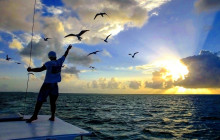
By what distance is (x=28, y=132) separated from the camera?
216 inches

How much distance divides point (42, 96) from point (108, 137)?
36.8ft

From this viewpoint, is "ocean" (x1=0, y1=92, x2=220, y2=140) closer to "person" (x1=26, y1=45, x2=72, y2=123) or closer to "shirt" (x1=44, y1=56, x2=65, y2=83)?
"person" (x1=26, y1=45, x2=72, y2=123)

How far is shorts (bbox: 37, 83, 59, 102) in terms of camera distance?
7549 mm

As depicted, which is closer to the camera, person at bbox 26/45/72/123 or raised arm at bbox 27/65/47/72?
raised arm at bbox 27/65/47/72

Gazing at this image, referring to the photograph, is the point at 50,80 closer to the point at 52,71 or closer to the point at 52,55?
the point at 52,71

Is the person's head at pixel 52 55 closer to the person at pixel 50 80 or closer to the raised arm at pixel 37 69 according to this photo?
the person at pixel 50 80

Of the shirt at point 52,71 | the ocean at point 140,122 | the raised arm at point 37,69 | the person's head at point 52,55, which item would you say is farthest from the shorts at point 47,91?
the ocean at point 140,122

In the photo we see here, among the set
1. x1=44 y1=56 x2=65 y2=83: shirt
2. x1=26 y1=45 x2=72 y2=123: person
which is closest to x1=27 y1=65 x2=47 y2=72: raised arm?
x1=26 y1=45 x2=72 y2=123: person

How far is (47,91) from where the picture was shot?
7625mm

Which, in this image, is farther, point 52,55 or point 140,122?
point 140,122

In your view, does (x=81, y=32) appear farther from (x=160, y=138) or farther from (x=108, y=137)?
(x=160, y=138)

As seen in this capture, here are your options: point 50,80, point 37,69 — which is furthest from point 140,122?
point 37,69

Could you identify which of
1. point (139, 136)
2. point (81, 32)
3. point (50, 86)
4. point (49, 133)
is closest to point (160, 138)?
point (139, 136)

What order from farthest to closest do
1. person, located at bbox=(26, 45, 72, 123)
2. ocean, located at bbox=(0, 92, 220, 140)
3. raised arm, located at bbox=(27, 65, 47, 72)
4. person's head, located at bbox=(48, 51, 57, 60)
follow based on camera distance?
ocean, located at bbox=(0, 92, 220, 140) → person's head, located at bbox=(48, 51, 57, 60) → person, located at bbox=(26, 45, 72, 123) → raised arm, located at bbox=(27, 65, 47, 72)
